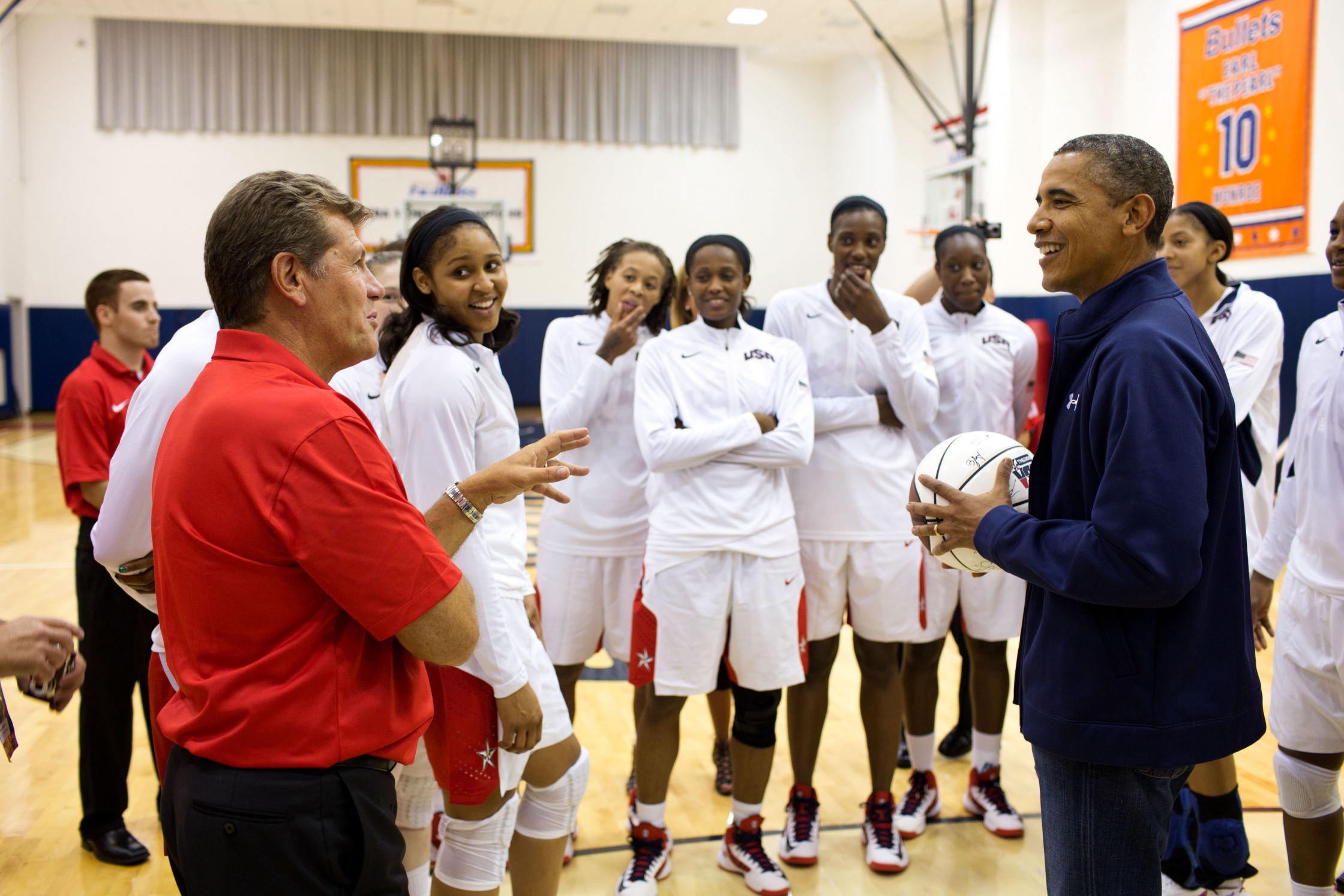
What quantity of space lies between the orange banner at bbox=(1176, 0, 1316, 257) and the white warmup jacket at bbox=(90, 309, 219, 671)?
760cm

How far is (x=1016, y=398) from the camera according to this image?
3738mm

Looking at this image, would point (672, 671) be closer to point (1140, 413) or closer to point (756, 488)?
point (756, 488)

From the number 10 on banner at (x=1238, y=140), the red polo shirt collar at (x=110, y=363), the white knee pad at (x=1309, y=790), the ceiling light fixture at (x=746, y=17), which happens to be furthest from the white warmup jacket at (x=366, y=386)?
the ceiling light fixture at (x=746, y=17)

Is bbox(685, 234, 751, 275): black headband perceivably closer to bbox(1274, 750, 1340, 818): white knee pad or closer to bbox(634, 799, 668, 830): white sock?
bbox(634, 799, 668, 830): white sock

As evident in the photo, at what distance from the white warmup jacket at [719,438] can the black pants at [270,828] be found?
1.60 m

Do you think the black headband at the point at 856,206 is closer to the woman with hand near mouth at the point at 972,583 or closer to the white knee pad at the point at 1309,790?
the woman with hand near mouth at the point at 972,583

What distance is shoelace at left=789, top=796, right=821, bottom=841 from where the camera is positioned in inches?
123

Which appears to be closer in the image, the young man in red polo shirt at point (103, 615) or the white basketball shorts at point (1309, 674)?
the white basketball shorts at point (1309, 674)

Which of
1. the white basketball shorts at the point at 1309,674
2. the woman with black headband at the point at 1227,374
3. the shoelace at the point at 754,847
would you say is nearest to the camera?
the white basketball shorts at the point at 1309,674

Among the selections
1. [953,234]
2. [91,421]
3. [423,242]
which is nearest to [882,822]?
[953,234]

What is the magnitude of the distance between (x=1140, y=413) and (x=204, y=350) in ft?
6.20

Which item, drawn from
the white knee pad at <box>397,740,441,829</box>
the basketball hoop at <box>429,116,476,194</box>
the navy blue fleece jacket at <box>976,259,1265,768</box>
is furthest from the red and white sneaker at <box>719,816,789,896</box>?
the basketball hoop at <box>429,116,476,194</box>

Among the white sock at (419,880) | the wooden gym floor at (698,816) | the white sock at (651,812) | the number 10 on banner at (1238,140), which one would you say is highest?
the number 10 on banner at (1238,140)

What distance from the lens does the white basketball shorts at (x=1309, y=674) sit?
2.35 metres
